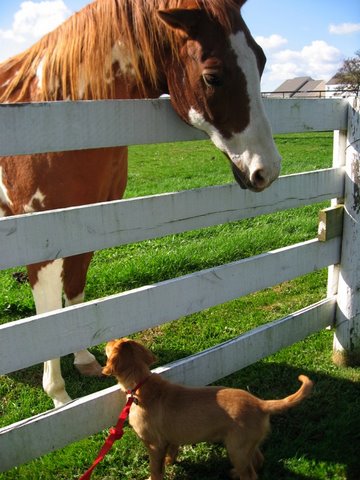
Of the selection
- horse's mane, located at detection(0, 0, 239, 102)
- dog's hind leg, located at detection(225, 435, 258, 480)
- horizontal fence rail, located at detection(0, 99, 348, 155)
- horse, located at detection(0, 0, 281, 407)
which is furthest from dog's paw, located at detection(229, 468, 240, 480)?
horse's mane, located at detection(0, 0, 239, 102)

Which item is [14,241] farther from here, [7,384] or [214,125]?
[7,384]

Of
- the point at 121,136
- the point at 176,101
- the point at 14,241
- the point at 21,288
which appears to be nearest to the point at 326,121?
the point at 176,101

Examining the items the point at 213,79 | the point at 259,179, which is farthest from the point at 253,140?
the point at 213,79

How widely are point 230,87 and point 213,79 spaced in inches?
3.3

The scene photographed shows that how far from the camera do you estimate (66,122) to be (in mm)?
2004

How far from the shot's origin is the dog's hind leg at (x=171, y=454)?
2389 millimetres

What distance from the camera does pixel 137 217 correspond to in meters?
2.27

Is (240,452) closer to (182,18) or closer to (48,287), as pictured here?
(48,287)

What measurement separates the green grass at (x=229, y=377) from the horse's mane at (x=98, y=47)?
72.6 inches

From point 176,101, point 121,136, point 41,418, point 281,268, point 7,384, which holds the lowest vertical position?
point 7,384

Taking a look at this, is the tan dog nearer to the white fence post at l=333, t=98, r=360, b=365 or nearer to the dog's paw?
the dog's paw

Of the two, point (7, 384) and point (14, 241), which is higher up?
point (14, 241)

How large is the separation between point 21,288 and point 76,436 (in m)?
2.71

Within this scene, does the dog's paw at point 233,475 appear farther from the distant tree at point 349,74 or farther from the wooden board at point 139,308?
the distant tree at point 349,74
